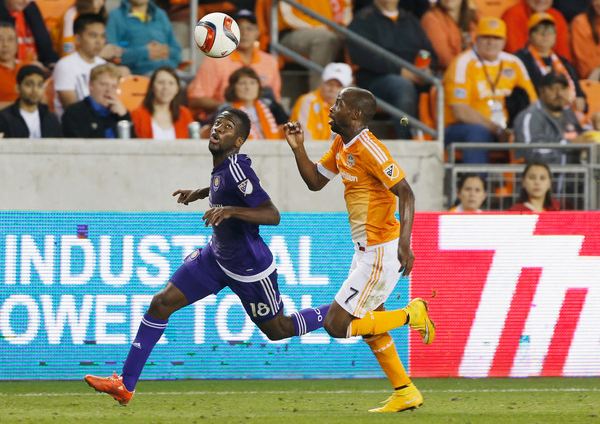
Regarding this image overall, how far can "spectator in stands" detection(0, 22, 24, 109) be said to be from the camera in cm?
1355

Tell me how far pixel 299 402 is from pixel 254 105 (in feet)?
16.4

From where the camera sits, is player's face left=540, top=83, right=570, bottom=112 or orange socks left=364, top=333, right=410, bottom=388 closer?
orange socks left=364, top=333, right=410, bottom=388

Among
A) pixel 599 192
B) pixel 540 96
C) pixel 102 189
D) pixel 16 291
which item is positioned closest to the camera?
pixel 16 291

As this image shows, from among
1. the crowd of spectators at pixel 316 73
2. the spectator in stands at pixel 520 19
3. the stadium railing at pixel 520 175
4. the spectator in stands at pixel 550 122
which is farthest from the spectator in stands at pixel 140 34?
the spectator in stands at pixel 520 19

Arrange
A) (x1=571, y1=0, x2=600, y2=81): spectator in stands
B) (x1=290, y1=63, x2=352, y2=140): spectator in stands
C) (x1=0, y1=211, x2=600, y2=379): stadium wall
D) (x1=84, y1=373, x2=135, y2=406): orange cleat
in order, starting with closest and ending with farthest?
(x1=84, y1=373, x2=135, y2=406): orange cleat, (x1=0, y1=211, x2=600, y2=379): stadium wall, (x1=290, y1=63, x2=352, y2=140): spectator in stands, (x1=571, y1=0, x2=600, y2=81): spectator in stands

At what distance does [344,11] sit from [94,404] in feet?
25.4

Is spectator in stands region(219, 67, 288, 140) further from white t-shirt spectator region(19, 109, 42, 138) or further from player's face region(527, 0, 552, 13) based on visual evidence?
player's face region(527, 0, 552, 13)

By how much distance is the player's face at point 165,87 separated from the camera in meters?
13.4

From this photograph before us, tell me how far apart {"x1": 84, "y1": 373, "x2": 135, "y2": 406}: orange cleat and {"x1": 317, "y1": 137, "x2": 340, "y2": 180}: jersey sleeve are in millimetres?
1866

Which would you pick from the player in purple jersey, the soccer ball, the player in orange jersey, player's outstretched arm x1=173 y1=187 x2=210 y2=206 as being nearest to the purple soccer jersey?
the player in purple jersey

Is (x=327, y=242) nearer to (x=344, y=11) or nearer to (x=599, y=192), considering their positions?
(x=599, y=192)

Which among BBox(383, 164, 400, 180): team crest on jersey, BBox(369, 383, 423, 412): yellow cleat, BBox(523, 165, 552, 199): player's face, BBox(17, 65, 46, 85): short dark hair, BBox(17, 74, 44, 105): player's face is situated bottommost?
BBox(369, 383, 423, 412): yellow cleat

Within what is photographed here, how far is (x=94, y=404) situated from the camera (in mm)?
9203

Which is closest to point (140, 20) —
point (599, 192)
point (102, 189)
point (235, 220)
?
point (102, 189)
